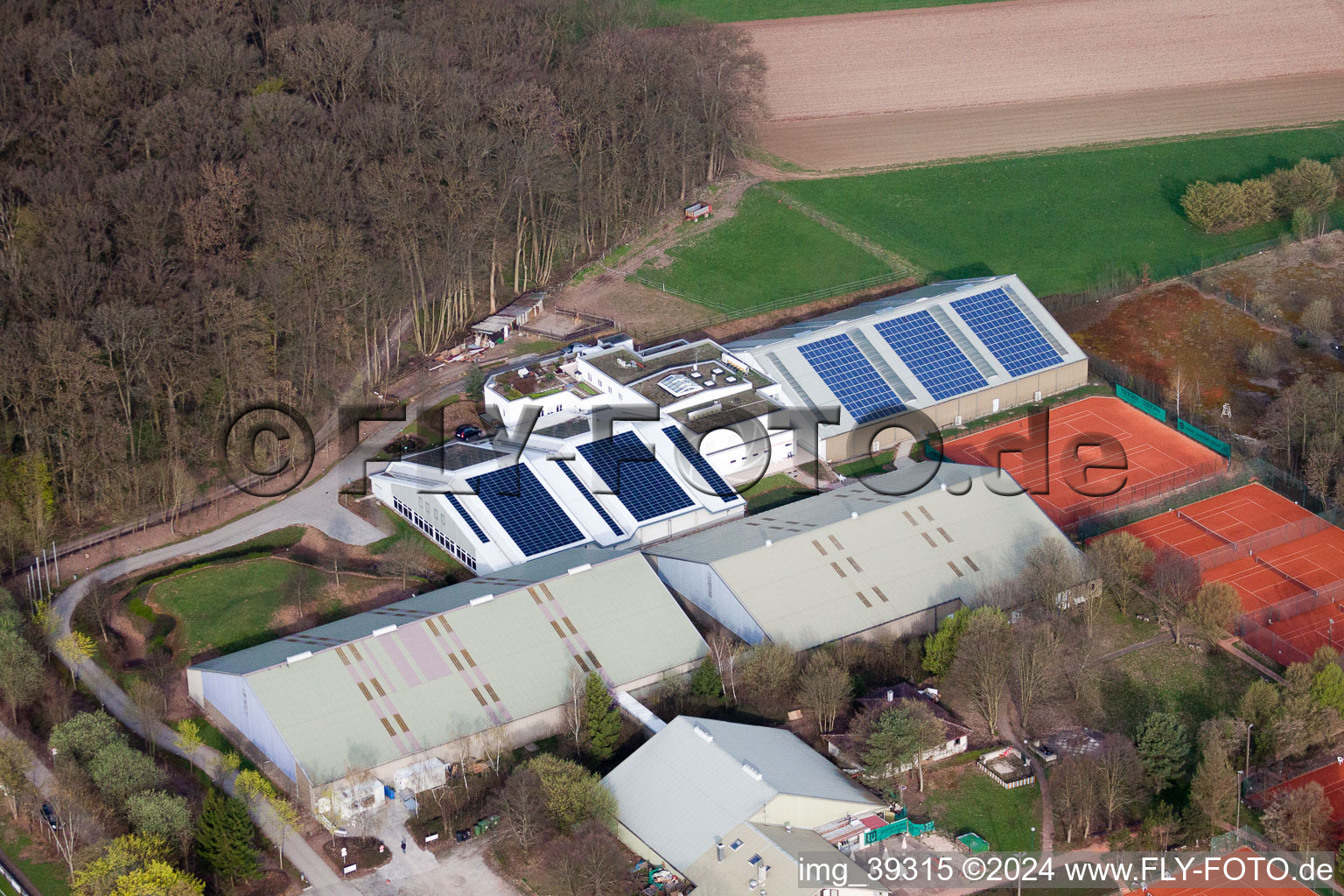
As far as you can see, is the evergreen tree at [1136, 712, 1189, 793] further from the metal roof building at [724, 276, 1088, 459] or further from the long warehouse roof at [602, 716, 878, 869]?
the metal roof building at [724, 276, 1088, 459]

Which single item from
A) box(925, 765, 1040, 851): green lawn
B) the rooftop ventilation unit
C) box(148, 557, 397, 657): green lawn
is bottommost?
box(925, 765, 1040, 851): green lawn

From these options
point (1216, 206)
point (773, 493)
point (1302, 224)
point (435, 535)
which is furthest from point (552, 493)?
point (1302, 224)

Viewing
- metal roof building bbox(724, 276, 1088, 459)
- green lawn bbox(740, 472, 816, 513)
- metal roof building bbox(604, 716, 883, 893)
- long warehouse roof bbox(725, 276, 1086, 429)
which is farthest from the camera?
long warehouse roof bbox(725, 276, 1086, 429)

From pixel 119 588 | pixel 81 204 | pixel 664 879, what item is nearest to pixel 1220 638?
pixel 664 879

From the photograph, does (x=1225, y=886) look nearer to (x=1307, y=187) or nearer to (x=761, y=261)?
(x=761, y=261)

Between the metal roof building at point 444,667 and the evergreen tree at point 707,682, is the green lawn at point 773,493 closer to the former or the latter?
the metal roof building at point 444,667

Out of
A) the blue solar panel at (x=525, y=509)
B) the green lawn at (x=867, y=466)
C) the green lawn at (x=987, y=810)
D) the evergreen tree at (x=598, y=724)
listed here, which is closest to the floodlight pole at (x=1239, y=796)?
the green lawn at (x=987, y=810)

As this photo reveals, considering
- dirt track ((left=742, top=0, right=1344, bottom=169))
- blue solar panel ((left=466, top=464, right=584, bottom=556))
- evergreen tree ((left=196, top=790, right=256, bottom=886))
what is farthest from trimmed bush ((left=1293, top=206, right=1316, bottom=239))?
evergreen tree ((left=196, top=790, right=256, bottom=886))
